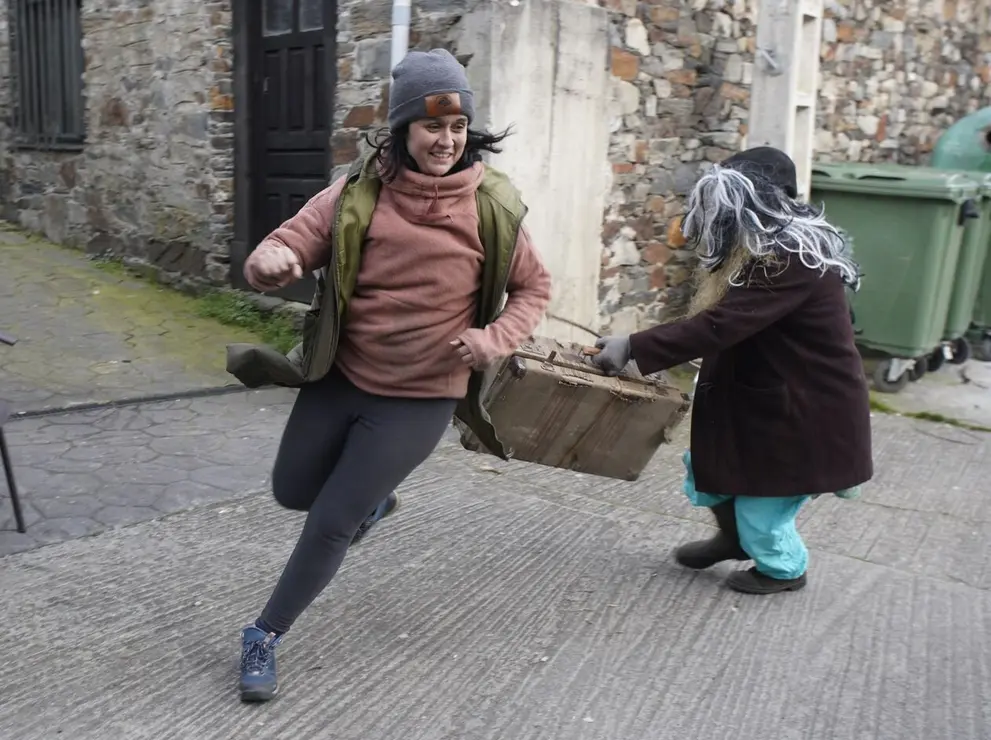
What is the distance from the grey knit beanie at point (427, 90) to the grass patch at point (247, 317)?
392cm

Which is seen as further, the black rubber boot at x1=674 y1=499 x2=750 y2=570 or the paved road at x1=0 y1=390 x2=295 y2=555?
the paved road at x1=0 y1=390 x2=295 y2=555

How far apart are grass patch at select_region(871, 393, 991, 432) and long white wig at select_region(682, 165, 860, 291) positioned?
10.3 ft

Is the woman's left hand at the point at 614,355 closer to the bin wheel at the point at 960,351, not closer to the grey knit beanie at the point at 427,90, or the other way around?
the grey knit beanie at the point at 427,90

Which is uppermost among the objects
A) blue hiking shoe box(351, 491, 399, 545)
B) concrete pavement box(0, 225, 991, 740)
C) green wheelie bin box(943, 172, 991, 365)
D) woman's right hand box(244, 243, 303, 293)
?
woman's right hand box(244, 243, 303, 293)

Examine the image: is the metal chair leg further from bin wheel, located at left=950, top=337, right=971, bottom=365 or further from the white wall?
bin wheel, located at left=950, top=337, right=971, bottom=365

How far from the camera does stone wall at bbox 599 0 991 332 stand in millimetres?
6395

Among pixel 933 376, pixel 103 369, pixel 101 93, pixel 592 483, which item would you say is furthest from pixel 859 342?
pixel 101 93

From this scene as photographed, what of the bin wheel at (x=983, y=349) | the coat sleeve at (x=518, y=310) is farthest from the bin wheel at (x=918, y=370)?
the coat sleeve at (x=518, y=310)

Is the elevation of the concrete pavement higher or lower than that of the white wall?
lower

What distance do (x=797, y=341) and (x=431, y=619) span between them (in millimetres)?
1423

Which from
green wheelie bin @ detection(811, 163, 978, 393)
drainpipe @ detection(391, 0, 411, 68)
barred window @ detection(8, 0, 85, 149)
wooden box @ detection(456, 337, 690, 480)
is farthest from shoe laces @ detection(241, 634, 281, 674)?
barred window @ detection(8, 0, 85, 149)

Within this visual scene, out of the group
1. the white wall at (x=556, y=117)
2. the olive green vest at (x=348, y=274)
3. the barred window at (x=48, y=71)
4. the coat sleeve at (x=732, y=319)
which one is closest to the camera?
the olive green vest at (x=348, y=274)

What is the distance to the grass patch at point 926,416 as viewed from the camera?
5.93 metres

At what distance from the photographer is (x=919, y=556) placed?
3992 mm
